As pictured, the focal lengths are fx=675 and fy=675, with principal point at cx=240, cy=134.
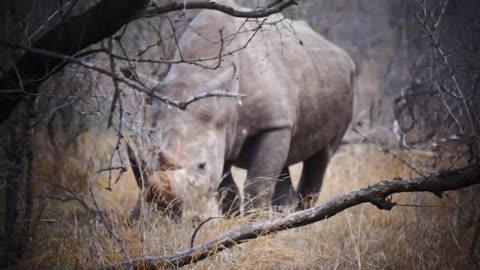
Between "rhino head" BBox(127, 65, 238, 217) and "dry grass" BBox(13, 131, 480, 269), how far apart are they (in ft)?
0.63

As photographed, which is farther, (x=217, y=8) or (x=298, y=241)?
(x=298, y=241)

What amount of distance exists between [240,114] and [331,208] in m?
2.21

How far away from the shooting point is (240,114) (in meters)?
5.19

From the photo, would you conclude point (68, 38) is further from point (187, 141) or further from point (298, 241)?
point (298, 241)

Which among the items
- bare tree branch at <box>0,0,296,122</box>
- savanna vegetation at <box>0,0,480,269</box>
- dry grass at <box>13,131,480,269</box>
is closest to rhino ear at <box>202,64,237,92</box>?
savanna vegetation at <box>0,0,480,269</box>

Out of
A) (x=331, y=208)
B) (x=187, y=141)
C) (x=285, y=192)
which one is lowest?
(x=285, y=192)

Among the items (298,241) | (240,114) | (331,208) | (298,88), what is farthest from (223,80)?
(331,208)

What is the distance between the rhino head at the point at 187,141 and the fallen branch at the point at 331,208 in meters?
1.19

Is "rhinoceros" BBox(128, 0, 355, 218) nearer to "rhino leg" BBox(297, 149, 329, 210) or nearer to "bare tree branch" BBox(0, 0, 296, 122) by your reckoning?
"rhino leg" BBox(297, 149, 329, 210)

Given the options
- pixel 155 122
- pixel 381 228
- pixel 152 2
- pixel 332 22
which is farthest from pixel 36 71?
pixel 332 22

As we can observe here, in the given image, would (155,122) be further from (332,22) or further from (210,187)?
(332,22)

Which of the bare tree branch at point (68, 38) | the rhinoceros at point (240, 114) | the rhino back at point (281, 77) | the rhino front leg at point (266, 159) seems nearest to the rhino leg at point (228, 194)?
the rhinoceros at point (240, 114)

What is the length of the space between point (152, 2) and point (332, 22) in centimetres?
717

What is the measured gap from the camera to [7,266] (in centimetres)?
365
